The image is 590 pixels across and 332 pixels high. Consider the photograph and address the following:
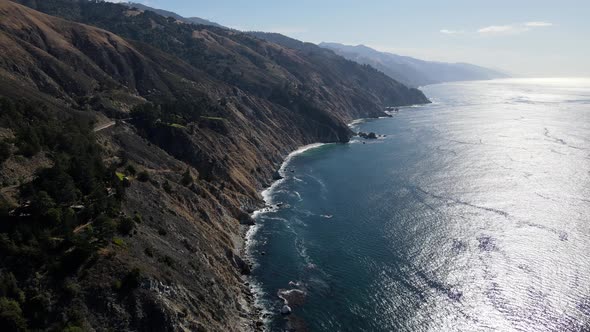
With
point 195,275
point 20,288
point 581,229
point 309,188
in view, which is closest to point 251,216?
point 309,188

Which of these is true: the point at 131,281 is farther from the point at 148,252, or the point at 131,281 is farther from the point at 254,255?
the point at 254,255

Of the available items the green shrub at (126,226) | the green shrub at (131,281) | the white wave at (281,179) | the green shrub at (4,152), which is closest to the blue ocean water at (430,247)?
the white wave at (281,179)

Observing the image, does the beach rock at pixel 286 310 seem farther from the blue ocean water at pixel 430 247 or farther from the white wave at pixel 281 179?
the white wave at pixel 281 179

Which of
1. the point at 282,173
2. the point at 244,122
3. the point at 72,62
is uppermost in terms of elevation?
the point at 72,62

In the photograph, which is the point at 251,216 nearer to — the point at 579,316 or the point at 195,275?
the point at 195,275

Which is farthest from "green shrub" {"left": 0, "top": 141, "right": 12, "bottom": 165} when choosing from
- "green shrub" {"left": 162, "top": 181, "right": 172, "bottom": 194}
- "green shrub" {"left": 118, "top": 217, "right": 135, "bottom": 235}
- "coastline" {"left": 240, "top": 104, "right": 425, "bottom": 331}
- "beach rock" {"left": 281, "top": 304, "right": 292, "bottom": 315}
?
"beach rock" {"left": 281, "top": 304, "right": 292, "bottom": 315}

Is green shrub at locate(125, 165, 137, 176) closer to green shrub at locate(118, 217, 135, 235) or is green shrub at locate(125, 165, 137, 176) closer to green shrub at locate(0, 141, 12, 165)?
green shrub at locate(0, 141, 12, 165)

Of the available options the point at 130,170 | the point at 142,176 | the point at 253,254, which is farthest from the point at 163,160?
the point at 253,254
